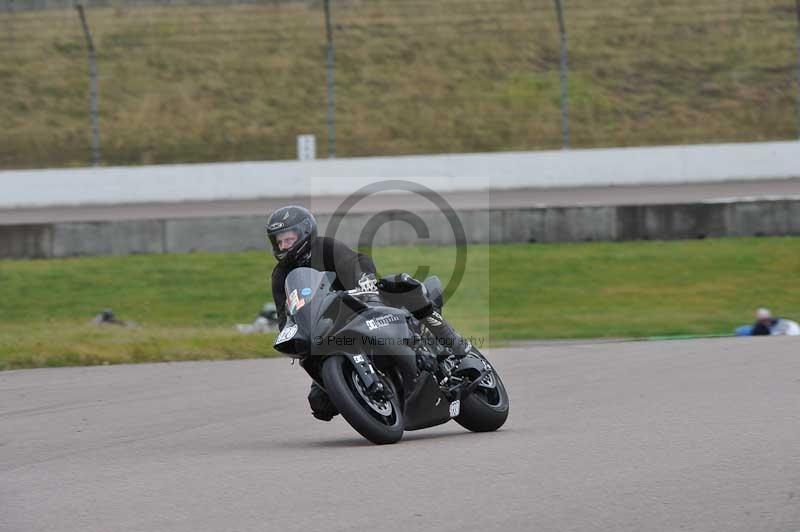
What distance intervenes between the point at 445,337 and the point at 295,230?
3.62 ft

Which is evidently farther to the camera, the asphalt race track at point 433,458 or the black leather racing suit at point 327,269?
the black leather racing suit at point 327,269

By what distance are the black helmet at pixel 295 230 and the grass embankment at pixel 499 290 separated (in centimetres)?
692

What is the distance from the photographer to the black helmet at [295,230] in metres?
7.26

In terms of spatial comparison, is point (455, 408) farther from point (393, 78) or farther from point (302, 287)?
point (393, 78)

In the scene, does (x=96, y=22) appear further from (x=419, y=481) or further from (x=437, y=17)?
(x=419, y=481)

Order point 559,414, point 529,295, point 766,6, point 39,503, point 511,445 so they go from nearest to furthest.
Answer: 1. point 39,503
2. point 511,445
3. point 559,414
4. point 529,295
5. point 766,6

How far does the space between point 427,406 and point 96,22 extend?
915 inches

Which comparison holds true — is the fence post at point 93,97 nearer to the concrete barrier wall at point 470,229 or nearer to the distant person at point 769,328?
the concrete barrier wall at point 470,229

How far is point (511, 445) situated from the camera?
6.98 meters

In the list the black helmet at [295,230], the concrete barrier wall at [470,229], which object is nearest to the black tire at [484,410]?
the black helmet at [295,230]

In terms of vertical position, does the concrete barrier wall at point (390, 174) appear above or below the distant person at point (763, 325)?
above

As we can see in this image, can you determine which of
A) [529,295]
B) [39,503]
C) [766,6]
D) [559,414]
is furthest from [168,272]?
[766,6]

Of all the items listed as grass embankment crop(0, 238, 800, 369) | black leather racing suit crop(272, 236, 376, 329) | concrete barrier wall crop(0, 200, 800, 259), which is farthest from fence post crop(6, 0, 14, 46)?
black leather racing suit crop(272, 236, 376, 329)

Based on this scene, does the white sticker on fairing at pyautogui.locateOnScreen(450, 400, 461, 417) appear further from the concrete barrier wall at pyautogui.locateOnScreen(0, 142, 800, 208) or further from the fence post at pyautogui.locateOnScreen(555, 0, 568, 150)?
the fence post at pyautogui.locateOnScreen(555, 0, 568, 150)
